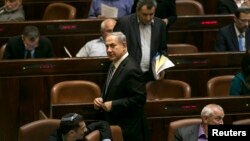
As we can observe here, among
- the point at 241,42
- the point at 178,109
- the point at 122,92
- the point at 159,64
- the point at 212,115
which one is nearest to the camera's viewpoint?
the point at 212,115

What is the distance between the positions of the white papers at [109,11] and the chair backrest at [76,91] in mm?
1203

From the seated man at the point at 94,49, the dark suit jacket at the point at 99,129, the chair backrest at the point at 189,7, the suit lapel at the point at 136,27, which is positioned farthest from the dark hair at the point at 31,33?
the chair backrest at the point at 189,7

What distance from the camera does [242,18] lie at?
6234mm

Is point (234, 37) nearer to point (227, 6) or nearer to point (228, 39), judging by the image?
point (228, 39)

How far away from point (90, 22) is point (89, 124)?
1.83 metres

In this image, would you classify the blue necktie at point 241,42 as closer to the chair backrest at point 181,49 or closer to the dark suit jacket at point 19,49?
the chair backrest at point 181,49

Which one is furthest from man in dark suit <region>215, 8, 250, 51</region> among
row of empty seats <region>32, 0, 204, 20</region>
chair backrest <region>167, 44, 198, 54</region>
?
row of empty seats <region>32, 0, 204, 20</region>

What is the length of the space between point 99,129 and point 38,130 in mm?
453

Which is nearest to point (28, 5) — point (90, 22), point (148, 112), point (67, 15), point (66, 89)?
point (67, 15)

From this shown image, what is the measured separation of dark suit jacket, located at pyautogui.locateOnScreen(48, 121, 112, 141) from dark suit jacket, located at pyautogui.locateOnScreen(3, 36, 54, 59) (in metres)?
1.45

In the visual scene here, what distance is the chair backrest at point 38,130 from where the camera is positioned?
4842 millimetres

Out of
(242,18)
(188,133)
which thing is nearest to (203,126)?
(188,133)

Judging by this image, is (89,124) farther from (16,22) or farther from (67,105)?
(16,22)

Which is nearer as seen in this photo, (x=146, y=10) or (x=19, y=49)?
(x=146, y=10)
